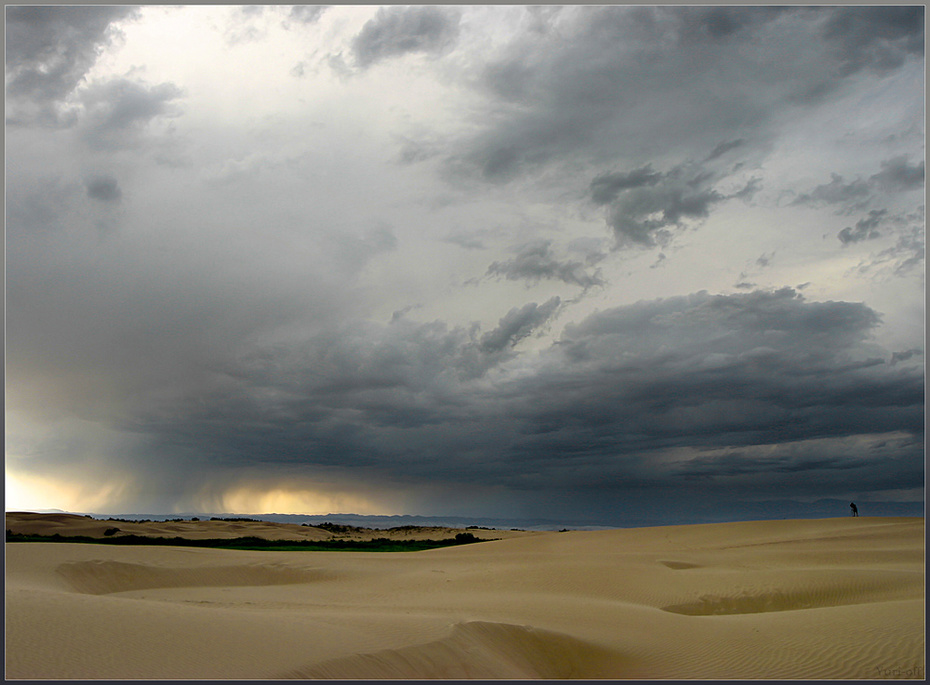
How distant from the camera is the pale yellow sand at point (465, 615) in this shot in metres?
9.34

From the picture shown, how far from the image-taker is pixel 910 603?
58.2ft

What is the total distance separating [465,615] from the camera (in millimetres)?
15516

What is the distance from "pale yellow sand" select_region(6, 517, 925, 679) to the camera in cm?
934

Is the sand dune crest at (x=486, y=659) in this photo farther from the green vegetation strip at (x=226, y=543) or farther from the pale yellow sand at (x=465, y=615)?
the green vegetation strip at (x=226, y=543)

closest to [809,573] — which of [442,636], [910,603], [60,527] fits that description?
[910,603]

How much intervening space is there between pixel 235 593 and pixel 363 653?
14006 mm

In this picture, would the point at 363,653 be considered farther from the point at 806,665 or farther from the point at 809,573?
the point at 809,573

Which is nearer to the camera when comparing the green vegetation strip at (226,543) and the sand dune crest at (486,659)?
the sand dune crest at (486,659)

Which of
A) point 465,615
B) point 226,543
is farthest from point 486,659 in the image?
point 226,543

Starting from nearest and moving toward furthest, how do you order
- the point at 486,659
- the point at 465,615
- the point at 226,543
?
the point at 486,659
the point at 465,615
the point at 226,543

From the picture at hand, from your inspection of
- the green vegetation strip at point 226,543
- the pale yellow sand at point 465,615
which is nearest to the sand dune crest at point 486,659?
the pale yellow sand at point 465,615

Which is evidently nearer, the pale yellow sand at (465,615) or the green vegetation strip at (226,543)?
the pale yellow sand at (465,615)

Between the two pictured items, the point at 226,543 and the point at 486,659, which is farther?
the point at 226,543

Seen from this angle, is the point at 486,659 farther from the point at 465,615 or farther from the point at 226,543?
the point at 226,543
